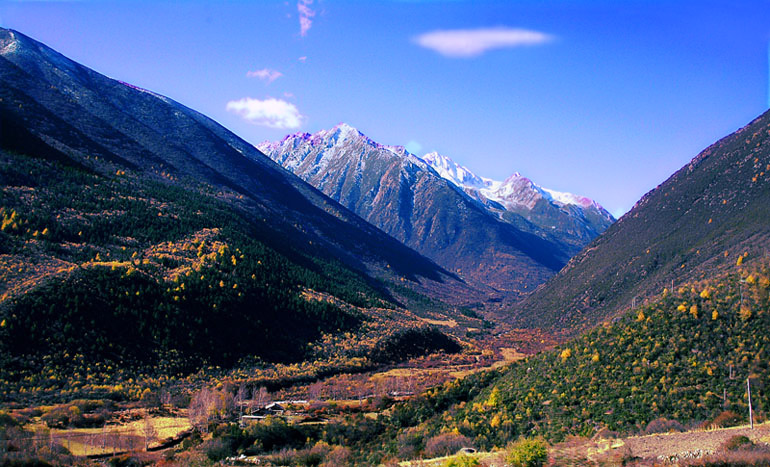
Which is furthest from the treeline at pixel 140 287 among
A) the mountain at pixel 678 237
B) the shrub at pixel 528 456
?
the shrub at pixel 528 456

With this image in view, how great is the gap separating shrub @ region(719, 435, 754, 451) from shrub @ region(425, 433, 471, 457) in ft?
52.3

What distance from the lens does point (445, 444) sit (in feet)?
121

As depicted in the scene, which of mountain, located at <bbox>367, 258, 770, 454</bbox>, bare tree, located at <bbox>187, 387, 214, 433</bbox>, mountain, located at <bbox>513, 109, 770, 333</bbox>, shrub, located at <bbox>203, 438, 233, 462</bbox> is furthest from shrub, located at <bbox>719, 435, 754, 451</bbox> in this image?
mountain, located at <bbox>513, 109, 770, 333</bbox>

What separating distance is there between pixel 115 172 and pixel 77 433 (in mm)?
104876

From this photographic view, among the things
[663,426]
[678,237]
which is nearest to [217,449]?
[663,426]

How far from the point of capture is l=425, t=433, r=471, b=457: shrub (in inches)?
1391

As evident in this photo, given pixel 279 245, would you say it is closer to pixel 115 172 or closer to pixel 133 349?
pixel 115 172

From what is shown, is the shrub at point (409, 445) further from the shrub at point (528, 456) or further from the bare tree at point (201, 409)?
the bare tree at point (201, 409)

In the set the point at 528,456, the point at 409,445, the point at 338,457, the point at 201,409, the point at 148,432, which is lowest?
the point at 201,409

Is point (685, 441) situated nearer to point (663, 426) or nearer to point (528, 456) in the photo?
point (663, 426)

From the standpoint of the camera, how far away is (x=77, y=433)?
4525cm

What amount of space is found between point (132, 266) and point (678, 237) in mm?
104693

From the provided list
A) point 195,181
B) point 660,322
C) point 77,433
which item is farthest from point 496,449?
point 195,181

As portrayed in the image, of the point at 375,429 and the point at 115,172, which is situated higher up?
the point at 115,172
